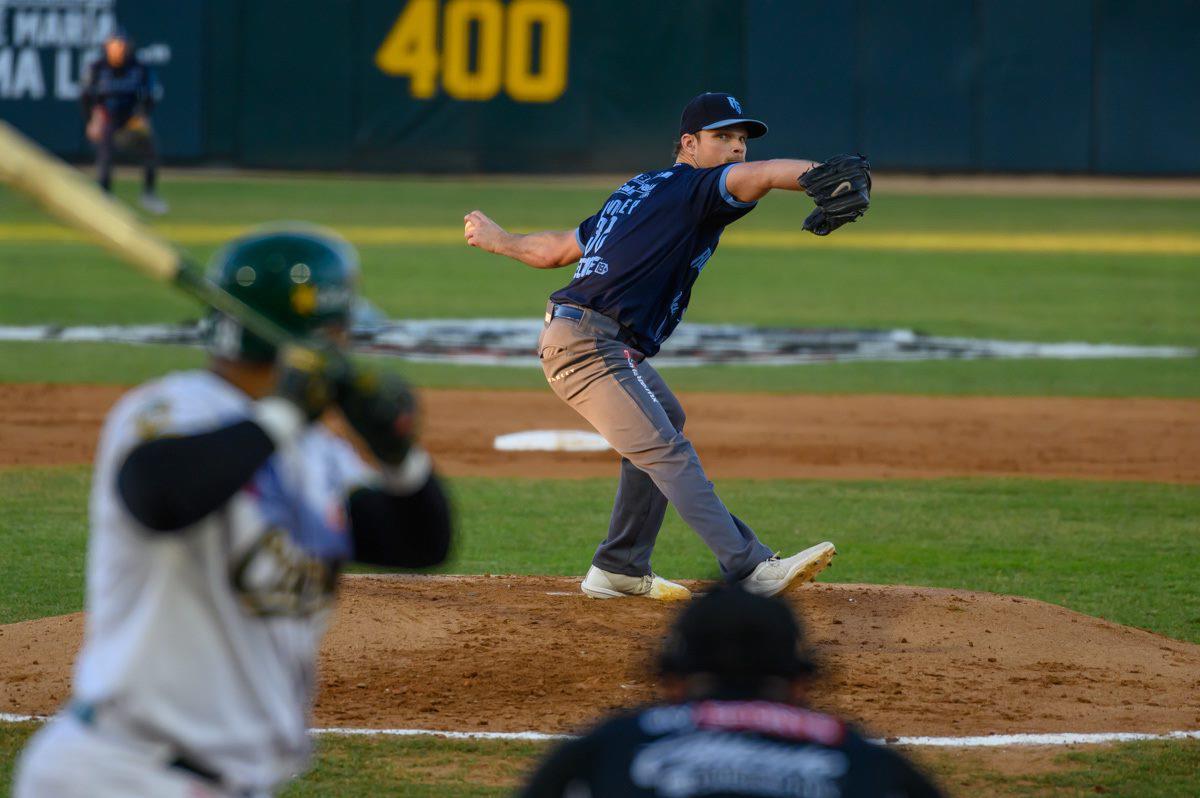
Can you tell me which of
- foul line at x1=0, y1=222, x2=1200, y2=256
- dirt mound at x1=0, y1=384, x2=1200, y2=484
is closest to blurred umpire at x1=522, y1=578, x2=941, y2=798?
dirt mound at x1=0, y1=384, x2=1200, y2=484

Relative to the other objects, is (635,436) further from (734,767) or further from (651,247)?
(734,767)

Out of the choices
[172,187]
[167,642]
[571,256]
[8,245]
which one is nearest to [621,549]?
[571,256]

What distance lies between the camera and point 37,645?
6.32m

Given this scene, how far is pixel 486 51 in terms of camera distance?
3048cm

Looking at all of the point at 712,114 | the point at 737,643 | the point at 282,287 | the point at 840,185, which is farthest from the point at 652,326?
the point at 737,643

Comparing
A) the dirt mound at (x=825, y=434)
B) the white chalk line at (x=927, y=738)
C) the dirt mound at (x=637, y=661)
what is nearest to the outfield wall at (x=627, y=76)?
the dirt mound at (x=825, y=434)

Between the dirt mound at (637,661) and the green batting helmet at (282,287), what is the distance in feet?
9.35

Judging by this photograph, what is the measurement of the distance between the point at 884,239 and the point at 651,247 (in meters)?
19.4

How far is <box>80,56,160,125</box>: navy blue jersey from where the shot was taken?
25.3 meters

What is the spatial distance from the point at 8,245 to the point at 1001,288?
43.9ft

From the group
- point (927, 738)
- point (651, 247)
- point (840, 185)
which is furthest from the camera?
point (651, 247)

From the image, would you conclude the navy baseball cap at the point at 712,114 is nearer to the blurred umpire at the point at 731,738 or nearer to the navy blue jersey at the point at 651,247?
the navy blue jersey at the point at 651,247

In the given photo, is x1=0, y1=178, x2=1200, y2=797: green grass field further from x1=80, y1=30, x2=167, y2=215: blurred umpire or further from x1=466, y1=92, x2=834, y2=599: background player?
x1=466, y1=92, x2=834, y2=599: background player

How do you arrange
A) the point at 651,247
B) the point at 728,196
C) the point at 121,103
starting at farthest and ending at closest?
the point at 121,103, the point at 651,247, the point at 728,196
